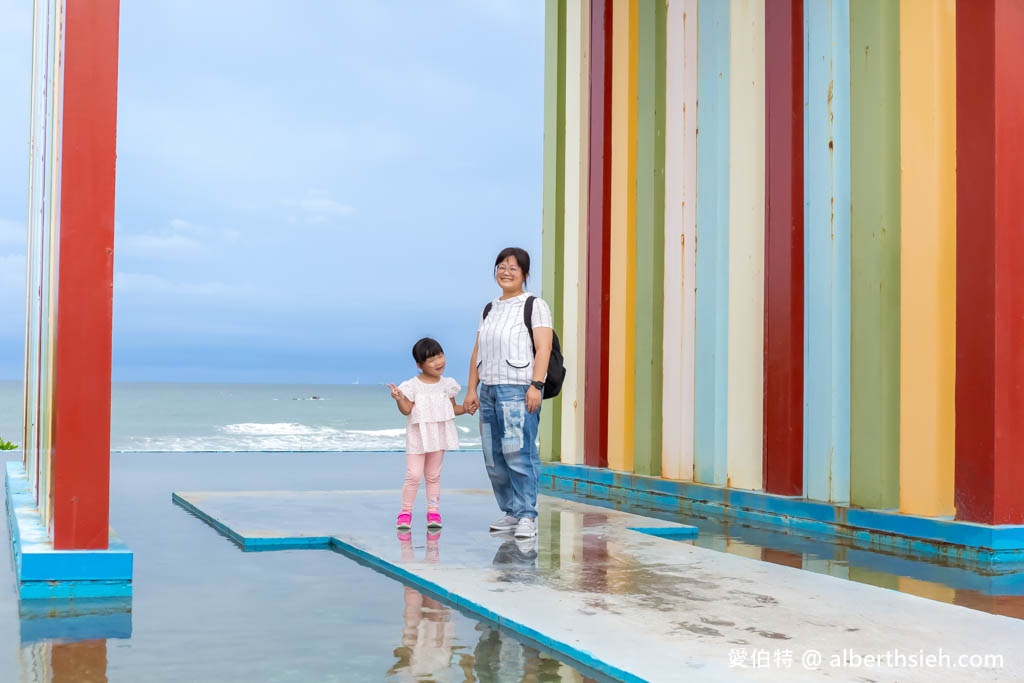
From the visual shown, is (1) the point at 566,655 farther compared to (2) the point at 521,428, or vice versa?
(2) the point at 521,428

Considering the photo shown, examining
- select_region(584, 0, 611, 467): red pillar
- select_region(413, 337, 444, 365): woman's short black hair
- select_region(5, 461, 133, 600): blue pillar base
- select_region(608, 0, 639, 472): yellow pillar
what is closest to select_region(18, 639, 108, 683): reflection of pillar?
select_region(5, 461, 133, 600): blue pillar base

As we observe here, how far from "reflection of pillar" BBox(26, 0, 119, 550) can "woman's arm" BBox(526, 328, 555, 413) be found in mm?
2384

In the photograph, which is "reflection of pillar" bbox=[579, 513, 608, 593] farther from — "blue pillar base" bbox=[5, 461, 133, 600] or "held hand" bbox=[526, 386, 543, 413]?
"blue pillar base" bbox=[5, 461, 133, 600]

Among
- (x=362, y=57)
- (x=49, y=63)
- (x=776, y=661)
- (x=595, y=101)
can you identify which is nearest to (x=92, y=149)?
(x=49, y=63)

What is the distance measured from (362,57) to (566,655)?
80.2m

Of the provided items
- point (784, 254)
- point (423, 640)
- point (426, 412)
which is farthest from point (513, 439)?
point (784, 254)

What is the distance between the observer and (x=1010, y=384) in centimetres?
654

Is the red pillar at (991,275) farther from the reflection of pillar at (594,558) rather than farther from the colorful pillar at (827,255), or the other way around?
the reflection of pillar at (594,558)

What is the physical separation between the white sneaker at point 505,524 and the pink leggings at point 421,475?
1.39ft

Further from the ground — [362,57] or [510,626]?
[362,57]

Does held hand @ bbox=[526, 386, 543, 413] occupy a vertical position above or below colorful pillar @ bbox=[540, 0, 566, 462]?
below

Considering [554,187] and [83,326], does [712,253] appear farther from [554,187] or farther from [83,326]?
[83,326]

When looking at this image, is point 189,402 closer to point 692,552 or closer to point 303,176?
point 303,176

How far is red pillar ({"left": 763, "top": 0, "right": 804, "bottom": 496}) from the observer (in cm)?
812
